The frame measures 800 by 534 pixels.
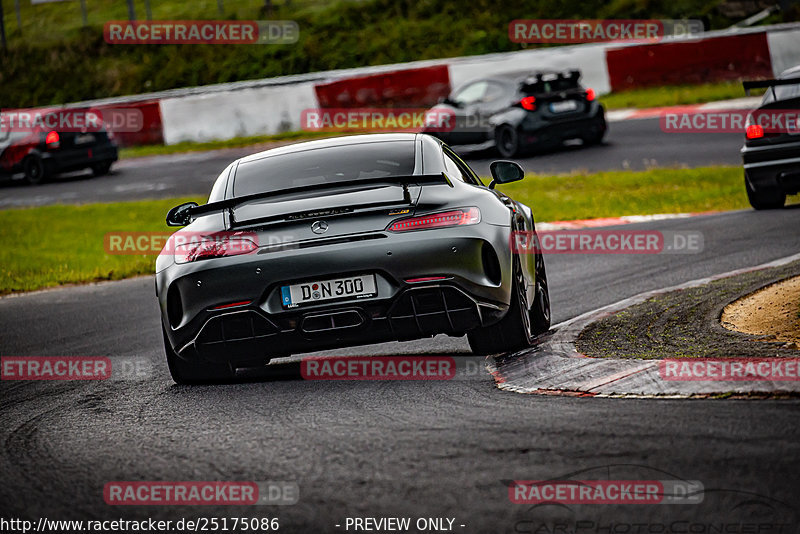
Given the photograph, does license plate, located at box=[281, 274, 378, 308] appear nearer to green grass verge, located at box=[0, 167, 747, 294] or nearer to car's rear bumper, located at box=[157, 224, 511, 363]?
car's rear bumper, located at box=[157, 224, 511, 363]

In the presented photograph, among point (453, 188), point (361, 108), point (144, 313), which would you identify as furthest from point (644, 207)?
point (361, 108)

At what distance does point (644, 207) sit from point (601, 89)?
1126cm

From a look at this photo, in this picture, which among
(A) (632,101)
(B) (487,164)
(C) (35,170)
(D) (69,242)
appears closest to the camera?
(D) (69,242)

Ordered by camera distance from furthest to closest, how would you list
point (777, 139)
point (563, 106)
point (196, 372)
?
point (563, 106), point (777, 139), point (196, 372)

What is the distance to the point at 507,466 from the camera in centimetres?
462

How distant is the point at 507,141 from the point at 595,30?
11410 mm

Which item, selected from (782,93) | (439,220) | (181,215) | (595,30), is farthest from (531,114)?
(439,220)

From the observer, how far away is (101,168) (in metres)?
25.6

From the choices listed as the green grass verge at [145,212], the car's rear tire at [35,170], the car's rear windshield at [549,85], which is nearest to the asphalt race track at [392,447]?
the green grass verge at [145,212]

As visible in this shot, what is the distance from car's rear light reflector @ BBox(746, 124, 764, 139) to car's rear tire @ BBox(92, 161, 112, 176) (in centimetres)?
1534

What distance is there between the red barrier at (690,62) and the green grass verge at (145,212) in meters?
7.46

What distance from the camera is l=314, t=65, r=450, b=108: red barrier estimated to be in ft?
90.0

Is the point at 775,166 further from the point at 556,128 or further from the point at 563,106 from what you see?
the point at 563,106

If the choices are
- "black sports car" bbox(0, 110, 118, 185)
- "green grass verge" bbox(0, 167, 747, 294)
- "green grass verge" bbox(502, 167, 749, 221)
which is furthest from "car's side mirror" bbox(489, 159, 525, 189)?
"black sports car" bbox(0, 110, 118, 185)
